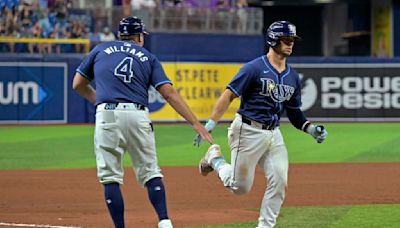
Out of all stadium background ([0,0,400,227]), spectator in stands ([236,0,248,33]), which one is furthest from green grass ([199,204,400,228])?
→ spectator in stands ([236,0,248,33])

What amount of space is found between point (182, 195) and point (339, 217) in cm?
298

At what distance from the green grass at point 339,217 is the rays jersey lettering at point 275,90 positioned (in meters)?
1.56

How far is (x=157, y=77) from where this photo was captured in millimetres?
7898

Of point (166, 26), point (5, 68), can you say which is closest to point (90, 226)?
point (5, 68)

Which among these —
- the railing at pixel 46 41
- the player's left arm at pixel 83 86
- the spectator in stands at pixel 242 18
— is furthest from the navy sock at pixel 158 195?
the spectator in stands at pixel 242 18

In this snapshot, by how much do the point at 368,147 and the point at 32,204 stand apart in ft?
33.7

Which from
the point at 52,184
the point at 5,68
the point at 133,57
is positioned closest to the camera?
the point at 133,57

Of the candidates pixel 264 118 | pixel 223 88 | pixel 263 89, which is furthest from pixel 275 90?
pixel 223 88

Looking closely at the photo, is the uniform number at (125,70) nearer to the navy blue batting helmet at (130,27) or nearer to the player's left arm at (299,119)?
the navy blue batting helmet at (130,27)

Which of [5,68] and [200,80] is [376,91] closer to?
[200,80]

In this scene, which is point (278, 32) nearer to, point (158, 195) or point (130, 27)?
point (130, 27)

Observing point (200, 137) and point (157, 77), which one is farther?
point (200, 137)

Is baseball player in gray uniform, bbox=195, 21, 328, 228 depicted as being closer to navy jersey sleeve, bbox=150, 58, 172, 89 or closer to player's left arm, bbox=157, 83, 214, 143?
player's left arm, bbox=157, 83, 214, 143

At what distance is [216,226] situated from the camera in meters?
9.37
